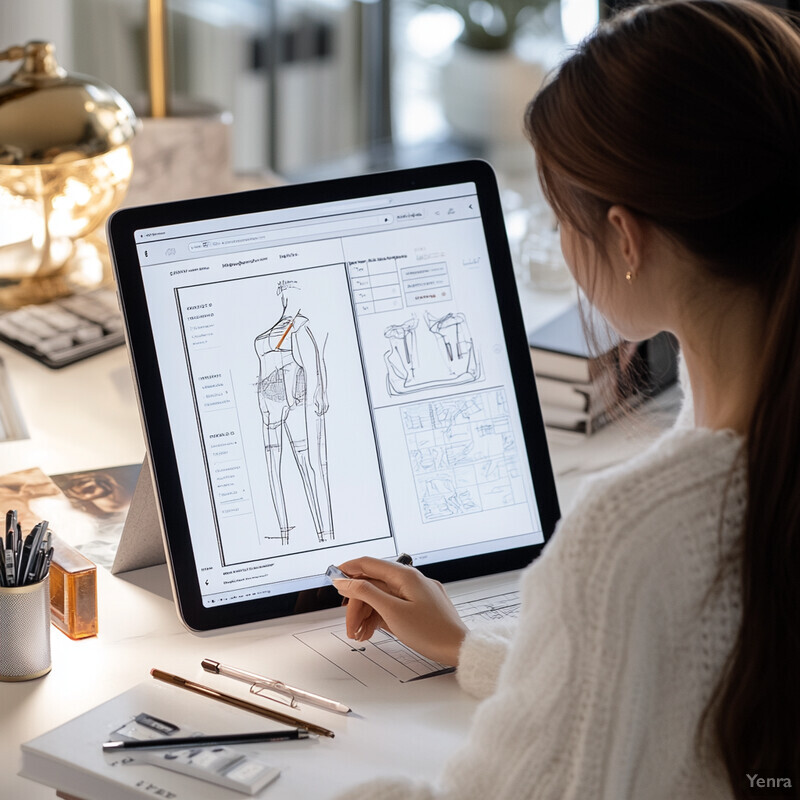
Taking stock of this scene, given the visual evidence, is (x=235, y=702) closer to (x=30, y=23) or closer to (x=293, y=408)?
(x=293, y=408)

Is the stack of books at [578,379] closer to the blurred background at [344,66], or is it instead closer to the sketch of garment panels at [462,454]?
the sketch of garment panels at [462,454]

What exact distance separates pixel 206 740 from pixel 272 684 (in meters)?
0.09

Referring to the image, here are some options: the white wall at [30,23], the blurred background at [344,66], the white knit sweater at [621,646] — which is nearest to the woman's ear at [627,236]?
the white knit sweater at [621,646]

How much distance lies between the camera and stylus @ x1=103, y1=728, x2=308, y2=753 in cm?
75

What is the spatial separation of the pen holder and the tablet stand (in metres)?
0.13

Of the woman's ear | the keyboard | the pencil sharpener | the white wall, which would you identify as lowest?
the pencil sharpener

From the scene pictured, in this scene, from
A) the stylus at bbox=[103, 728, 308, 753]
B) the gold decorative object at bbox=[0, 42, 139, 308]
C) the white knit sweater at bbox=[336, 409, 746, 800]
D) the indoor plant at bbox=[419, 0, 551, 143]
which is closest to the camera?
the white knit sweater at bbox=[336, 409, 746, 800]

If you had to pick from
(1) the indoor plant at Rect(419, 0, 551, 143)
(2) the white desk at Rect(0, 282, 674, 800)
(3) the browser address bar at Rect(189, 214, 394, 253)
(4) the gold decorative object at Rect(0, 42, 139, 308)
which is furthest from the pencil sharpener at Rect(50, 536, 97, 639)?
(1) the indoor plant at Rect(419, 0, 551, 143)

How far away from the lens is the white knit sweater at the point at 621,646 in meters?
0.64

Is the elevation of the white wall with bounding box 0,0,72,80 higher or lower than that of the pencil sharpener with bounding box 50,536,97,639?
higher

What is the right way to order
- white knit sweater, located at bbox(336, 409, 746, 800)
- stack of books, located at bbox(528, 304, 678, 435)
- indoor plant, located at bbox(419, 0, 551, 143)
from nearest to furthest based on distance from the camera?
Result: 1. white knit sweater, located at bbox(336, 409, 746, 800)
2. stack of books, located at bbox(528, 304, 678, 435)
3. indoor plant, located at bbox(419, 0, 551, 143)

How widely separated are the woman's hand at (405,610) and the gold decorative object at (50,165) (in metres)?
0.82

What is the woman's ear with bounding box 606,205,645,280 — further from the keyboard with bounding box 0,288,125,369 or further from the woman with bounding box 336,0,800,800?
the keyboard with bounding box 0,288,125,369

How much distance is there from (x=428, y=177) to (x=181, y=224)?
0.22 metres
